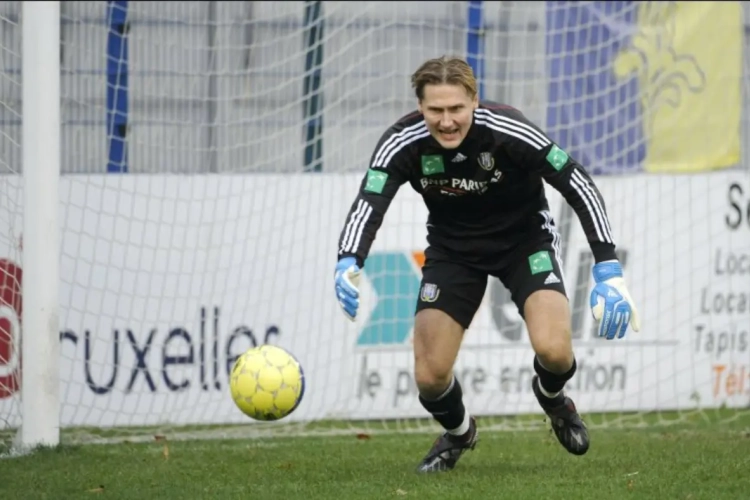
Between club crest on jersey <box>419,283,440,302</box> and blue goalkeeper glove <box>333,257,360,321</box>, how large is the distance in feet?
2.31

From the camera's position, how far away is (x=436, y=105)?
627 centimetres

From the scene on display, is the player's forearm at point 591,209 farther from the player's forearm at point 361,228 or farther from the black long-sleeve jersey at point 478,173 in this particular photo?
the player's forearm at point 361,228

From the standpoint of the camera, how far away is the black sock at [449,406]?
6.85 m

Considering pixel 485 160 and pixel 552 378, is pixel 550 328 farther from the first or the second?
pixel 485 160

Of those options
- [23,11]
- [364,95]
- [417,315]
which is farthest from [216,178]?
[417,315]

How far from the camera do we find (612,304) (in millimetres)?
6324

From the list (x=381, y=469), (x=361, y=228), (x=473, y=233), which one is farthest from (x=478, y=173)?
(x=381, y=469)

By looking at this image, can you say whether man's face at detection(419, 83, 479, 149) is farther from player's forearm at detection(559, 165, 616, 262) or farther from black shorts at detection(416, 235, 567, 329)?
black shorts at detection(416, 235, 567, 329)

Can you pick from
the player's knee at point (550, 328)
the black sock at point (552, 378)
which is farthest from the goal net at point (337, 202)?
the player's knee at point (550, 328)

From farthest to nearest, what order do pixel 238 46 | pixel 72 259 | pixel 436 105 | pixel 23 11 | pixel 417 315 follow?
pixel 238 46 → pixel 72 259 → pixel 23 11 → pixel 417 315 → pixel 436 105

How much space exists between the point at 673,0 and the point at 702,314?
8.42 ft

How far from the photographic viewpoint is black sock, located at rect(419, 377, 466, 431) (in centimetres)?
685

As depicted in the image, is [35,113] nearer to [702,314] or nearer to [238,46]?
[238,46]

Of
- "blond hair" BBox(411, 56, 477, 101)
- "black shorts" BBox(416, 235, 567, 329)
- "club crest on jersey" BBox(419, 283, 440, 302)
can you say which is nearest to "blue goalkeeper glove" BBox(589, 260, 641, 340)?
"black shorts" BBox(416, 235, 567, 329)
